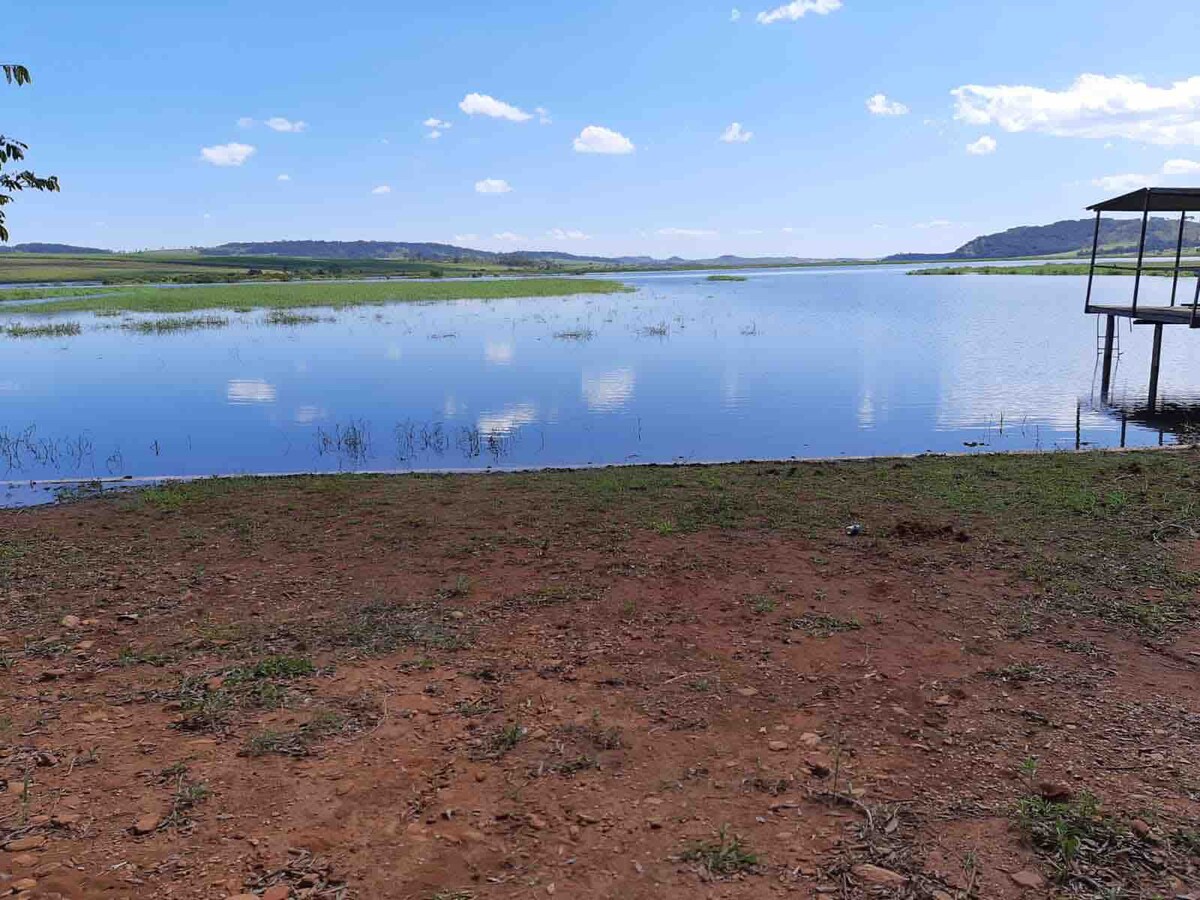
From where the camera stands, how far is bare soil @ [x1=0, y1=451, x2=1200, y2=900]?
387cm

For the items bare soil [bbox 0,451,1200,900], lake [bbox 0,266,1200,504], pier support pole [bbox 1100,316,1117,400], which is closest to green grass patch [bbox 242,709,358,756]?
bare soil [bbox 0,451,1200,900]

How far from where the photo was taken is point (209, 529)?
392 inches

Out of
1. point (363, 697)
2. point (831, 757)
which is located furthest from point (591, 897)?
point (363, 697)

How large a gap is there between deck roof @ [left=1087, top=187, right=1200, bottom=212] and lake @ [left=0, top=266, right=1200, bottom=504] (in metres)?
5.27

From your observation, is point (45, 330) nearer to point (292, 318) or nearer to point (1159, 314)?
point (292, 318)

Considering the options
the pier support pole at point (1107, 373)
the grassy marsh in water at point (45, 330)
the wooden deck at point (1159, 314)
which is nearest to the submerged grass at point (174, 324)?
the grassy marsh in water at point (45, 330)

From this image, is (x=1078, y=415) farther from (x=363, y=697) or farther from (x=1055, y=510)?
(x=363, y=697)

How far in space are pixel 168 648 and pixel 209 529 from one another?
391cm

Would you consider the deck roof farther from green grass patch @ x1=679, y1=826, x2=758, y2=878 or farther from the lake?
green grass patch @ x1=679, y1=826, x2=758, y2=878

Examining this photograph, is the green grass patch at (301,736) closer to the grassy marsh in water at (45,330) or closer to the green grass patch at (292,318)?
the grassy marsh in water at (45,330)

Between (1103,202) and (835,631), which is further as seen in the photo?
(1103,202)

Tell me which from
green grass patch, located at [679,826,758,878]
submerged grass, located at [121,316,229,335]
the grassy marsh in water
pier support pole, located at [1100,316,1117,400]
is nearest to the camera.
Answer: green grass patch, located at [679,826,758,878]

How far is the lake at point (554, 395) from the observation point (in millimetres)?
16875

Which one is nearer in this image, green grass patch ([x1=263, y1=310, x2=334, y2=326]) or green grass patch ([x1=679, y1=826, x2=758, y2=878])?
green grass patch ([x1=679, y1=826, x2=758, y2=878])
